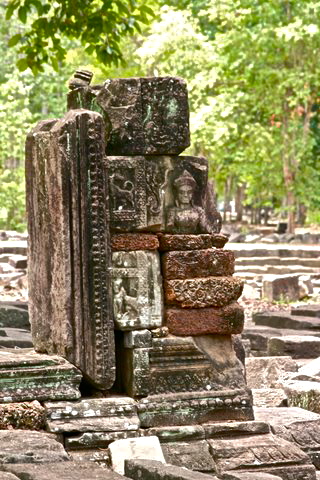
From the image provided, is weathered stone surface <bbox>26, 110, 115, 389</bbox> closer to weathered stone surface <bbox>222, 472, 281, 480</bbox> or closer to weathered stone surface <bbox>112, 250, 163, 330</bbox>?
weathered stone surface <bbox>112, 250, 163, 330</bbox>

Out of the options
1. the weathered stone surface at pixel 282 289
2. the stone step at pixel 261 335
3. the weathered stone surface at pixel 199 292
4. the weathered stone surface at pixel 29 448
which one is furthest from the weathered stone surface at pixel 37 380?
the weathered stone surface at pixel 282 289

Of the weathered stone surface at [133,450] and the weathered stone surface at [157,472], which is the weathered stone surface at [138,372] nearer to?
the weathered stone surface at [133,450]

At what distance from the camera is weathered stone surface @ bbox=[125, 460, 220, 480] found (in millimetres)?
5598

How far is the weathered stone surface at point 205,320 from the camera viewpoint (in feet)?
24.4

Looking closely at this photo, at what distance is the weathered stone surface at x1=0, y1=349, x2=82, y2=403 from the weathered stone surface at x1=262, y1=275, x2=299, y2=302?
13081mm

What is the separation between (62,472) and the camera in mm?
5641

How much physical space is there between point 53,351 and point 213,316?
39.6 inches

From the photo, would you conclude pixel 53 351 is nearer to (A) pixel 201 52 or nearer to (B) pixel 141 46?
(A) pixel 201 52

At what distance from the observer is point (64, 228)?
23.6 ft

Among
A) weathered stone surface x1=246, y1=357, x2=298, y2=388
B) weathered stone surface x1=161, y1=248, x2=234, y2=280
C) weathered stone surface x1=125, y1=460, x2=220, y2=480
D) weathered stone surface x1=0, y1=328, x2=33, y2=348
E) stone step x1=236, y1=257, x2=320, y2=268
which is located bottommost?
stone step x1=236, y1=257, x2=320, y2=268

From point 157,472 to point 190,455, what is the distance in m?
1.23

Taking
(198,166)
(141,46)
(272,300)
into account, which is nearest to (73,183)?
(198,166)

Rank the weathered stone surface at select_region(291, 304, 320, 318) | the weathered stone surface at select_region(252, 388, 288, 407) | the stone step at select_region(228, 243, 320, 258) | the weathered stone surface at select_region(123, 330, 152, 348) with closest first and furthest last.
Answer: the weathered stone surface at select_region(123, 330, 152, 348) → the weathered stone surface at select_region(252, 388, 288, 407) → the weathered stone surface at select_region(291, 304, 320, 318) → the stone step at select_region(228, 243, 320, 258)

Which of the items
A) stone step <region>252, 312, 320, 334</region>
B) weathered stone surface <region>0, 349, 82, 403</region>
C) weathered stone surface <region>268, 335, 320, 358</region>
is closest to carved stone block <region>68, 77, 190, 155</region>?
weathered stone surface <region>0, 349, 82, 403</region>
